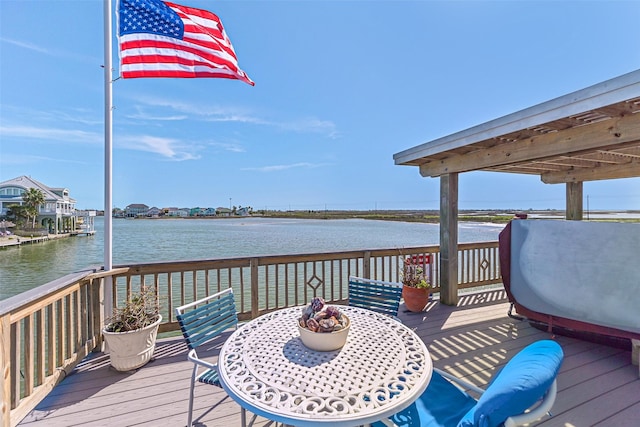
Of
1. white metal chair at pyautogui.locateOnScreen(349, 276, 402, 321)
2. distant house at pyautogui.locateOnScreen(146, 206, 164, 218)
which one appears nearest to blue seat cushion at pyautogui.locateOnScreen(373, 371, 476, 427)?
white metal chair at pyautogui.locateOnScreen(349, 276, 402, 321)

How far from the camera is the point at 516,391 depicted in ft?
3.06

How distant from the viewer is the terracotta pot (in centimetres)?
392

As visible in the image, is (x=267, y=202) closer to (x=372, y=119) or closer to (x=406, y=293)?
(x=372, y=119)

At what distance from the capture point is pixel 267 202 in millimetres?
30688

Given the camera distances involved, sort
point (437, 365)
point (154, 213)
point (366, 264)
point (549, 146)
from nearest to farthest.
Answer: point (437, 365), point (549, 146), point (366, 264), point (154, 213)

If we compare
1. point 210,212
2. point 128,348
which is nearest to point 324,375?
point 128,348

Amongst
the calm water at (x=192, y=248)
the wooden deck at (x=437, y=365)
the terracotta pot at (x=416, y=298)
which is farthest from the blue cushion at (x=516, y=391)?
the calm water at (x=192, y=248)

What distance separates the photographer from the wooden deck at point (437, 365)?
191 centimetres

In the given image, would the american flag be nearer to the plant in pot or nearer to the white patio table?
the plant in pot

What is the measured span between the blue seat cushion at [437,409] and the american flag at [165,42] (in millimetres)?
3360

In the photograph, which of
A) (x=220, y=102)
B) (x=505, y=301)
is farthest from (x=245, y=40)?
(x=505, y=301)

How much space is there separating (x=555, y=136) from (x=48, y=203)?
3932cm

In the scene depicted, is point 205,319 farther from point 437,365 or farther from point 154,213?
point 154,213

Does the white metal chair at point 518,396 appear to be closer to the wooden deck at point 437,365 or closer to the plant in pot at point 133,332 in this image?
the wooden deck at point 437,365
